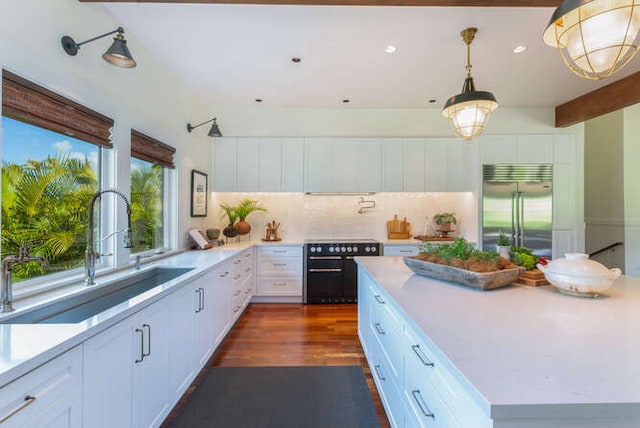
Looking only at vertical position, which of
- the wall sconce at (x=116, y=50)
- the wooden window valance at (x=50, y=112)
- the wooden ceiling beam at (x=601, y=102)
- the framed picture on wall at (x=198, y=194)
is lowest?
the framed picture on wall at (x=198, y=194)

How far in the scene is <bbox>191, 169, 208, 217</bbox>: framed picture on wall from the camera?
382 cm

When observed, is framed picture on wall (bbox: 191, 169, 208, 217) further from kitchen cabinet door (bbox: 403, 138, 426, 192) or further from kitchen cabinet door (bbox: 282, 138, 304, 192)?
kitchen cabinet door (bbox: 403, 138, 426, 192)

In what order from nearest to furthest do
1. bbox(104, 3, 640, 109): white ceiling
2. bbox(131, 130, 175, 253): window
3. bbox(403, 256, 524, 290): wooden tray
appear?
bbox(403, 256, 524, 290): wooden tray < bbox(104, 3, 640, 109): white ceiling < bbox(131, 130, 175, 253): window

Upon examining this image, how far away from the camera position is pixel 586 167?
5.57 metres

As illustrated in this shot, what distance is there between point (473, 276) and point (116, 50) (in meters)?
2.39

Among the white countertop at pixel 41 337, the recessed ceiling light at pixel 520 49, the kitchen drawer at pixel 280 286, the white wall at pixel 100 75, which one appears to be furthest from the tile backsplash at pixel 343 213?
the white countertop at pixel 41 337

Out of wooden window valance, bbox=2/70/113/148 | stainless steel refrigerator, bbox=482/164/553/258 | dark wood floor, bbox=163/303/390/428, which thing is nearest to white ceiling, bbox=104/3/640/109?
wooden window valance, bbox=2/70/113/148

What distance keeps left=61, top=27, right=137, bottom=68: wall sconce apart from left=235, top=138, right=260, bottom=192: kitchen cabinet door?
2.68m

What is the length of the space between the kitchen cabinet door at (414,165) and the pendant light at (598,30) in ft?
10.5

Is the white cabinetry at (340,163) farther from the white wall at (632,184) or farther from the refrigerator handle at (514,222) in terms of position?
the white wall at (632,184)

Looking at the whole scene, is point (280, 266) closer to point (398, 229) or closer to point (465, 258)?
point (398, 229)

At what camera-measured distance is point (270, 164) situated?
4520 mm

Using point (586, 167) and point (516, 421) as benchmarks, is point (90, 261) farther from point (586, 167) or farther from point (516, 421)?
point (586, 167)

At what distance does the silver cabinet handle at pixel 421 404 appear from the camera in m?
1.11
